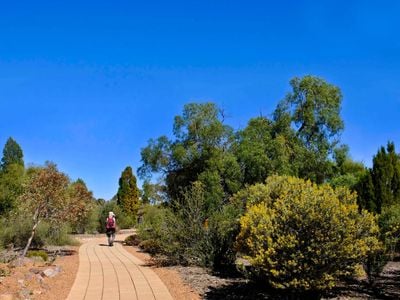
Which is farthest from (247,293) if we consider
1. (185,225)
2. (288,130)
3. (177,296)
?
(288,130)

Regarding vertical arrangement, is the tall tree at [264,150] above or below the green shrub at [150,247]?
above

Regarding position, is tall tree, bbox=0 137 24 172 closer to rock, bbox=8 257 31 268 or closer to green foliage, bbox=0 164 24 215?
green foliage, bbox=0 164 24 215

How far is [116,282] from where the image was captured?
10.5 m

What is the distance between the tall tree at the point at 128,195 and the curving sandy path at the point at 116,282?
2942cm

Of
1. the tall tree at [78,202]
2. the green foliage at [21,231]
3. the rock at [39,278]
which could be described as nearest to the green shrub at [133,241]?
the green foliage at [21,231]

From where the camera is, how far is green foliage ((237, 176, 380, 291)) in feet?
25.8

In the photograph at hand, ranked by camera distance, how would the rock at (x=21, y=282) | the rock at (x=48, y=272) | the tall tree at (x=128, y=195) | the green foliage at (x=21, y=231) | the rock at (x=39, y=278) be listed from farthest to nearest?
the tall tree at (x=128, y=195)
the green foliage at (x=21, y=231)
the rock at (x=48, y=272)
the rock at (x=39, y=278)
the rock at (x=21, y=282)

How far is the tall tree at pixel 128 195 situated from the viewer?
4431 centimetres

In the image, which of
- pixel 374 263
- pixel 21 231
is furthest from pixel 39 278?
pixel 21 231

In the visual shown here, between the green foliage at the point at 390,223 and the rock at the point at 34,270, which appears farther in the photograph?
the rock at the point at 34,270

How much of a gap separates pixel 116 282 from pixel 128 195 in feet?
114

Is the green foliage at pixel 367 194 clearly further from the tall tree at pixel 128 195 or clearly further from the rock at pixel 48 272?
the tall tree at pixel 128 195

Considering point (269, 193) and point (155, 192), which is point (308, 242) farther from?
point (155, 192)

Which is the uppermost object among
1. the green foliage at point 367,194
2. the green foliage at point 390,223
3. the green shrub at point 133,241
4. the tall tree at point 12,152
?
the tall tree at point 12,152
